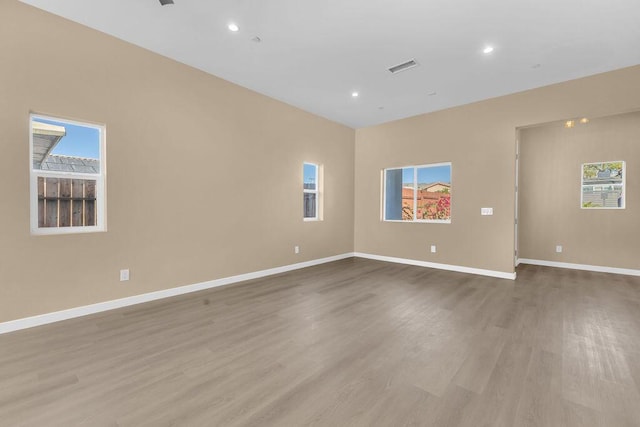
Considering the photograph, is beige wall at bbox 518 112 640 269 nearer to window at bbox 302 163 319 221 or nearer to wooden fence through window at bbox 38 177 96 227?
window at bbox 302 163 319 221

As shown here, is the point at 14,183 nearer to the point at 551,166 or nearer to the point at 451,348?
the point at 451,348

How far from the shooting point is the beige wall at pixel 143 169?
2594 mm

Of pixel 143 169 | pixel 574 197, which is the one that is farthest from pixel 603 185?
pixel 143 169

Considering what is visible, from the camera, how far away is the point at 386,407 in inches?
63.2

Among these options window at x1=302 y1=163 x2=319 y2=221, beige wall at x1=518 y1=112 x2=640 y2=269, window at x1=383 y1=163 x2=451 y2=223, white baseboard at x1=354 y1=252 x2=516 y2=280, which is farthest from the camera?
window at x1=302 y1=163 x2=319 y2=221

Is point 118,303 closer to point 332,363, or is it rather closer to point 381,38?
point 332,363

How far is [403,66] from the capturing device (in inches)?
144

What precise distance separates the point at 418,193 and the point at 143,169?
4.93 m

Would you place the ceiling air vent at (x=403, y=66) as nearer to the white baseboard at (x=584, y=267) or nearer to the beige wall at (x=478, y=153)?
the beige wall at (x=478, y=153)

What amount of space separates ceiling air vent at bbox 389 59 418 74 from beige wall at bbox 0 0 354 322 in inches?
82.7

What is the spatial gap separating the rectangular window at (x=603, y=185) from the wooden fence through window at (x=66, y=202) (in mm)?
8034

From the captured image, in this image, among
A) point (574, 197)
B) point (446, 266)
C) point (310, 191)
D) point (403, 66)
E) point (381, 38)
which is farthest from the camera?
point (310, 191)

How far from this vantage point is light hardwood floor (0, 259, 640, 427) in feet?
5.10

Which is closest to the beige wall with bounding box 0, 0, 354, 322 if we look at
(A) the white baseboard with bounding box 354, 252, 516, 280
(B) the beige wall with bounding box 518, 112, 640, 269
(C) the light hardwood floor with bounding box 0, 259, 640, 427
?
(C) the light hardwood floor with bounding box 0, 259, 640, 427
